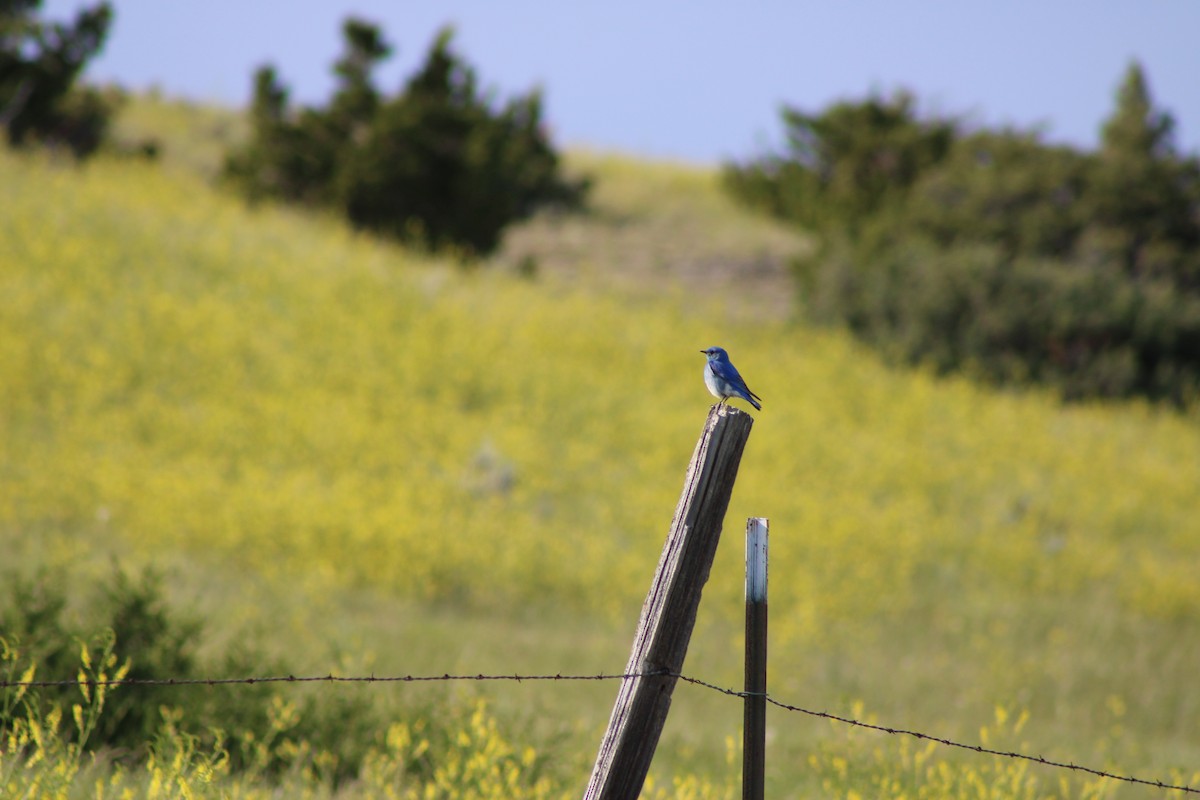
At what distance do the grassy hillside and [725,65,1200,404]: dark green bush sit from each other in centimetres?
175

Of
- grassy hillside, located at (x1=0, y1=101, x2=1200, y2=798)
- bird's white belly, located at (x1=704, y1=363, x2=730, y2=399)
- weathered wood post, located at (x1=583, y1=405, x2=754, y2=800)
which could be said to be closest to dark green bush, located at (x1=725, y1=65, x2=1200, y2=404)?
grassy hillside, located at (x1=0, y1=101, x2=1200, y2=798)

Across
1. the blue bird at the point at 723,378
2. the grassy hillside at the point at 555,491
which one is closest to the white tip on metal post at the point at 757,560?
the blue bird at the point at 723,378

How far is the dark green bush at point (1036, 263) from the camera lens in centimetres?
2247

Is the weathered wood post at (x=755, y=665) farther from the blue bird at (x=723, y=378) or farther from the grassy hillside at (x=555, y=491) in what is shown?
the grassy hillside at (x=555, y=491)

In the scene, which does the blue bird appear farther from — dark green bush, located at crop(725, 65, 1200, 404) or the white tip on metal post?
dark green bush, located at crop(725, 65, 1200, 404)

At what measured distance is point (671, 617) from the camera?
355 centimetres

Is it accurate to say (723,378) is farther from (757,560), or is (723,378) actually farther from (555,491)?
(555,491)

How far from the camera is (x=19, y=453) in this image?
40.4 feet

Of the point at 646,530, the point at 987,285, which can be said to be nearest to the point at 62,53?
the point at 646,530

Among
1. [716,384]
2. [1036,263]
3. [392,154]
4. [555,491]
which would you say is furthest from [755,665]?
[1036,263]

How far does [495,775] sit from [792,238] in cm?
2891

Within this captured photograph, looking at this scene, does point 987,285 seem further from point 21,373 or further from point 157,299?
point 21,373

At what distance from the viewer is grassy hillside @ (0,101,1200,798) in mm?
8953

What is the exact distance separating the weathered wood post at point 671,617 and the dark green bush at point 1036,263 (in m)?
19.8
